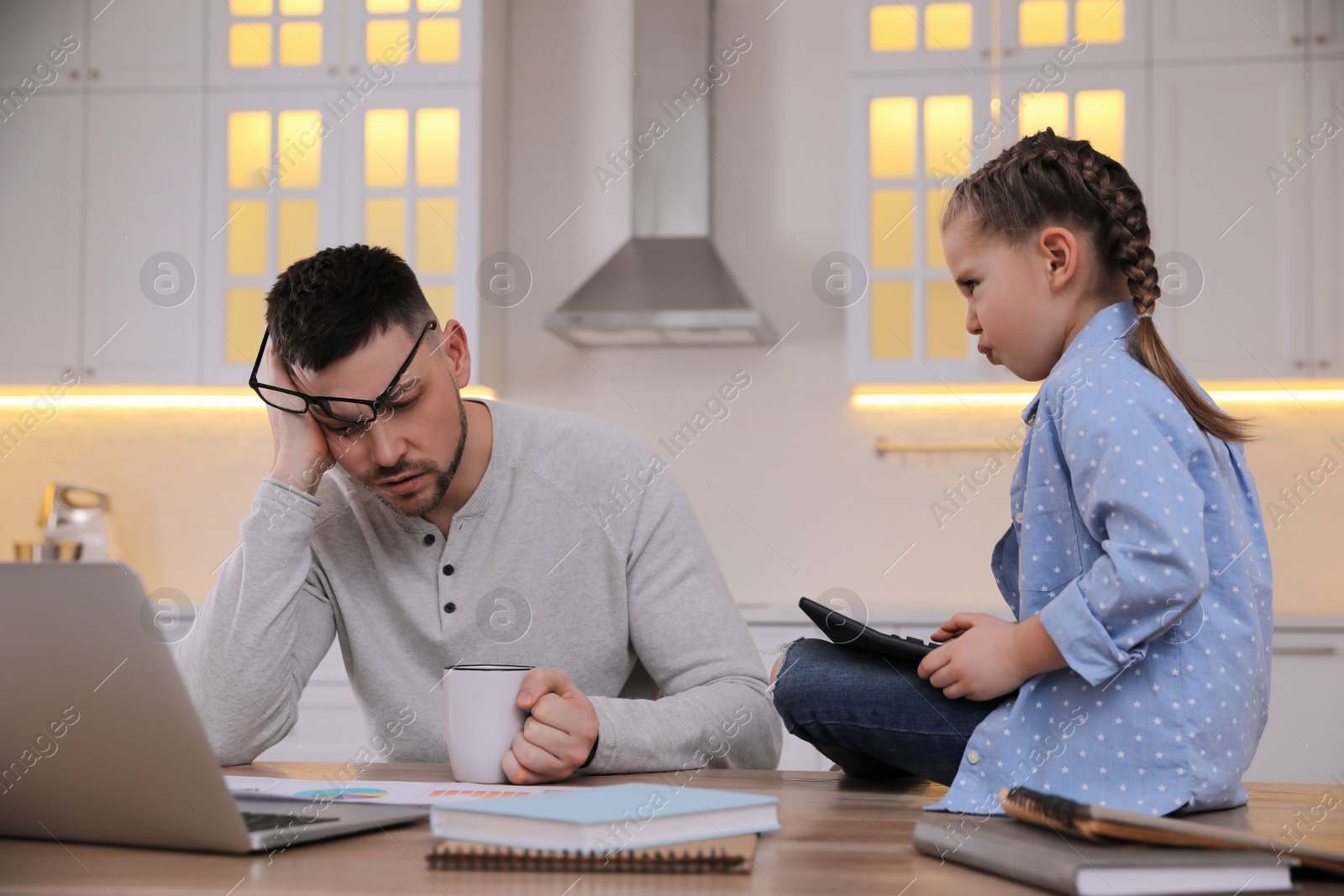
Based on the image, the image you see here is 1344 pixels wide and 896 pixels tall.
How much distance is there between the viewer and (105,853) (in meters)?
0.70

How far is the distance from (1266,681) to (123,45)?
326 cm

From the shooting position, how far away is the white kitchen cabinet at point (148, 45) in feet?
10.3

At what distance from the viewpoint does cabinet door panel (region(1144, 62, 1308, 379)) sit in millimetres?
2842

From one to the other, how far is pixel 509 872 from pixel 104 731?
0.25m

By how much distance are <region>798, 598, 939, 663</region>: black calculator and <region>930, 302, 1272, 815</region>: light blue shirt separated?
0.10 metres

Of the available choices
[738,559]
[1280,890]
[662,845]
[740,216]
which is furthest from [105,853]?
[740,216]

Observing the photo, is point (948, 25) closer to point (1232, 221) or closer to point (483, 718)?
point (1232, 221)

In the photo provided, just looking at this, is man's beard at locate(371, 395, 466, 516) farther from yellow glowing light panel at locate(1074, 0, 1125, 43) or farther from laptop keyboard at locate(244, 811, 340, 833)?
yellow glowing light panel at locate(1074, 0, 1125, 43)

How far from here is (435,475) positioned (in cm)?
133

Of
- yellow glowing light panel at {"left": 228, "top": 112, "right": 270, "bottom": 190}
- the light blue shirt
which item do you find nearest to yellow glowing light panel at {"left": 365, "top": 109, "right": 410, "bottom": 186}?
yellow glowing light panel at {"left": 228, "top": 112, "right": 270, "bottom": 190}

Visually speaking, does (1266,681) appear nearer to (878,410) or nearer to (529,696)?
(529,696)

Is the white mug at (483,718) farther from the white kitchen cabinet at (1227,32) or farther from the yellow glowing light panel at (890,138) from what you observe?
the white kitchen cabinet at (1227,32)

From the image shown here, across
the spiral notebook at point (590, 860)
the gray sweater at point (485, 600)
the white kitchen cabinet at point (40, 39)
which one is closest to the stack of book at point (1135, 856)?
the spiral notebook at point (590, 860)

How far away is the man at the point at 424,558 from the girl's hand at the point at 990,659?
0.28 m
